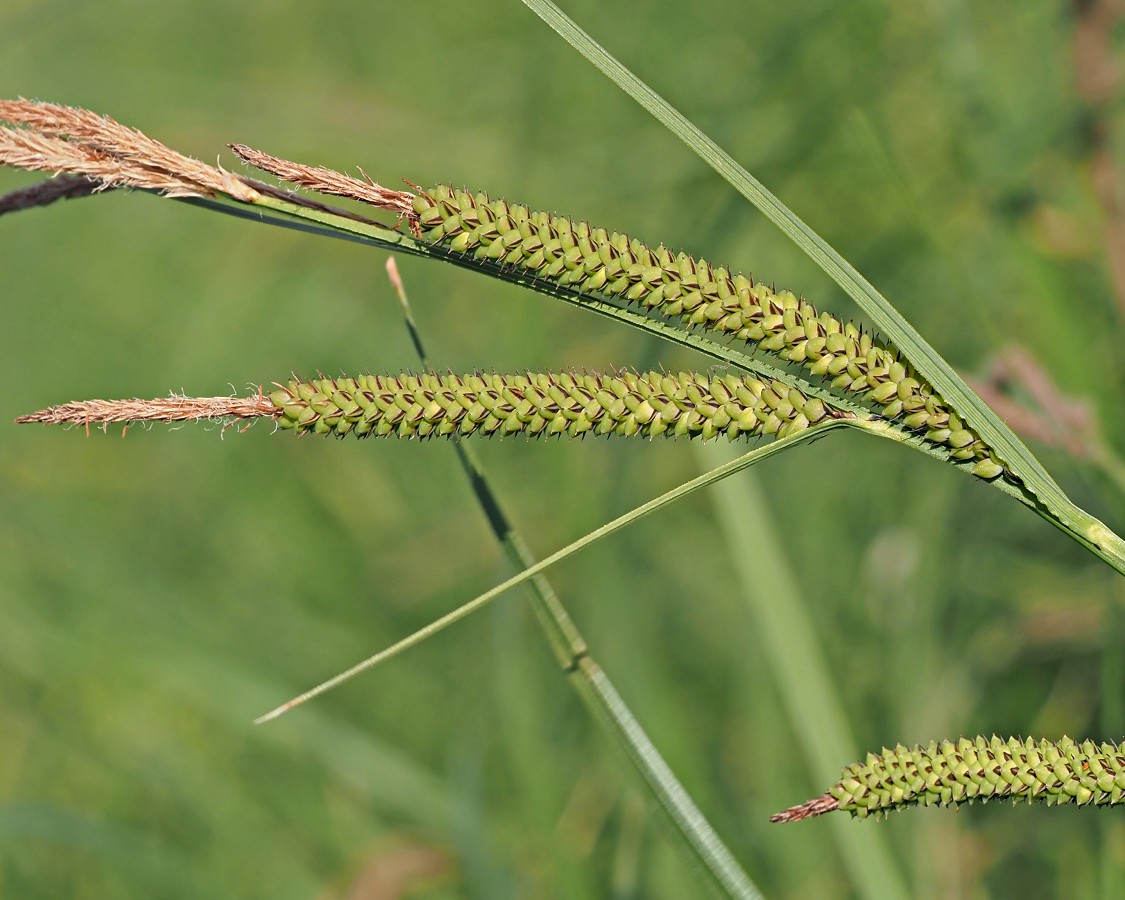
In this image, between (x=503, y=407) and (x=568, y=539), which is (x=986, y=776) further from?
(x=568, y=539)

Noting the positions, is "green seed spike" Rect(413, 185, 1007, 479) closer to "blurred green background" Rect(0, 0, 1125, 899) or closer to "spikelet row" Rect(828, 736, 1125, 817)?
"spikelet row" Rect(828, 736, 1125, 817)

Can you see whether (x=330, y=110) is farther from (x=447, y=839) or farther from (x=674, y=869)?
(x=674, y=869)

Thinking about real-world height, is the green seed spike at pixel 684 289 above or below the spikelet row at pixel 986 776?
above

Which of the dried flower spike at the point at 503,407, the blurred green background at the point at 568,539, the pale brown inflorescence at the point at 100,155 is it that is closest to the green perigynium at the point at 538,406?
the dried flower spike at the point at 503,407

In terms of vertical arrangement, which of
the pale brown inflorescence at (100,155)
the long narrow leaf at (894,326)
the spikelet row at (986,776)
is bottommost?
the spikelet row at (986,776)

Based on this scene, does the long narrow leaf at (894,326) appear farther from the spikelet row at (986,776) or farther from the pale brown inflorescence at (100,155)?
the pale brown inflorescence at (100,155)

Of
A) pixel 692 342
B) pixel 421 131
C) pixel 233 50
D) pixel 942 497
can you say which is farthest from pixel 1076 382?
pixel 233 50

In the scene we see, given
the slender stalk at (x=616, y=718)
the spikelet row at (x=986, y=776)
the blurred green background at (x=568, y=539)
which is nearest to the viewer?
the spikelet row at (x=986, y=776)

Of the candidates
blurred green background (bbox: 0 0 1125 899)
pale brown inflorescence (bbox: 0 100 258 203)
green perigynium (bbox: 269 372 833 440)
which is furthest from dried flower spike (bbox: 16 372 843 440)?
blurred green background (bbox: 0 0 1125 899)
